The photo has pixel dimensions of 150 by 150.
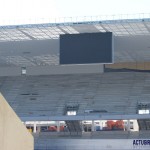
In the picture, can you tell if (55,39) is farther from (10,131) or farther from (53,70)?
(10,131)

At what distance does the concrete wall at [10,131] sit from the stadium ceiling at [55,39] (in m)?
21.0

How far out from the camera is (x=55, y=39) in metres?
34.3

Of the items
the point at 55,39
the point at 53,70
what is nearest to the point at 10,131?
the point at 55,39

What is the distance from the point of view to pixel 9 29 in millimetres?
31688

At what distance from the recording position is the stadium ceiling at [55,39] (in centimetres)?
3072

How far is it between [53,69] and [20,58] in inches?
146

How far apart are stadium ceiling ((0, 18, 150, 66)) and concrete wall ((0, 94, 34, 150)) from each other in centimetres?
2101

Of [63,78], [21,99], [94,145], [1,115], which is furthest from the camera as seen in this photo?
[63,78]

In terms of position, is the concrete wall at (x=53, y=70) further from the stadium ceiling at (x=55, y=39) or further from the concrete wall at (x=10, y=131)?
the concrete wall at (x=10, y=131)

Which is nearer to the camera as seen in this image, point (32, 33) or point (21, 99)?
point (32, 33)

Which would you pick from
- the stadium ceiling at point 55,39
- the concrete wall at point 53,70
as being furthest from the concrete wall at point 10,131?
the concrete wall at point 53,70

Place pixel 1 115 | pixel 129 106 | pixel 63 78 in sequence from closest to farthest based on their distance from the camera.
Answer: pixel 1 115 → pixel 129 106 → pixel 63 78

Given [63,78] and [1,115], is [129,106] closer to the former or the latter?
[63,78]

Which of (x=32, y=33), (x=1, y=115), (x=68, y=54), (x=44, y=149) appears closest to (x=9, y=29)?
(x=32, y=33)
